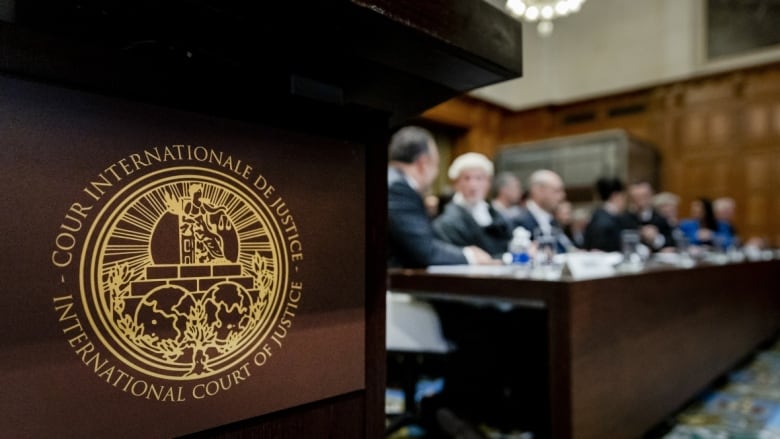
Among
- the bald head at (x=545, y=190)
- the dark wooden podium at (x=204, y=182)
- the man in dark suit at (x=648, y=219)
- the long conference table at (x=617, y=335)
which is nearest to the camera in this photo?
the dark wooden podium at (x=204, y=182)

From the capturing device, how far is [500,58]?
0.72 m

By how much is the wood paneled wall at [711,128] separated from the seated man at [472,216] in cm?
562

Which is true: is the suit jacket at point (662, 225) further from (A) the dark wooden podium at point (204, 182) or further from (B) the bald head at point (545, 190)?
(A) the dark wooden podium at point (204, 182)

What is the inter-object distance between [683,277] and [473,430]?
1183 mm

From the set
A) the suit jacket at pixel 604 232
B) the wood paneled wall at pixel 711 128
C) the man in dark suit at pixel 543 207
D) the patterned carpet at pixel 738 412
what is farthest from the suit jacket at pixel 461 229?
the wood paneled wall at pixel 711 128

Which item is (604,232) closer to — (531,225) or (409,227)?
(531,225)

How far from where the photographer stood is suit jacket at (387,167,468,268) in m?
2.37

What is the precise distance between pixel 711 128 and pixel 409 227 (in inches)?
298

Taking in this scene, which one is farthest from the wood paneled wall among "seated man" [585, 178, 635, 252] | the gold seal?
the gold seal

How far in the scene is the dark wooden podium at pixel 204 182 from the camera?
1.62 feet

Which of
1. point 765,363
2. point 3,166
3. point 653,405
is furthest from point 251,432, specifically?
point 765,363

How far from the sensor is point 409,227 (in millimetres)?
2375

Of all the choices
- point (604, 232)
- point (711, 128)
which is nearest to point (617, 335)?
point (604, 232)

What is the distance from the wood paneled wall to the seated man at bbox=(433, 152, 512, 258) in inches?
221
